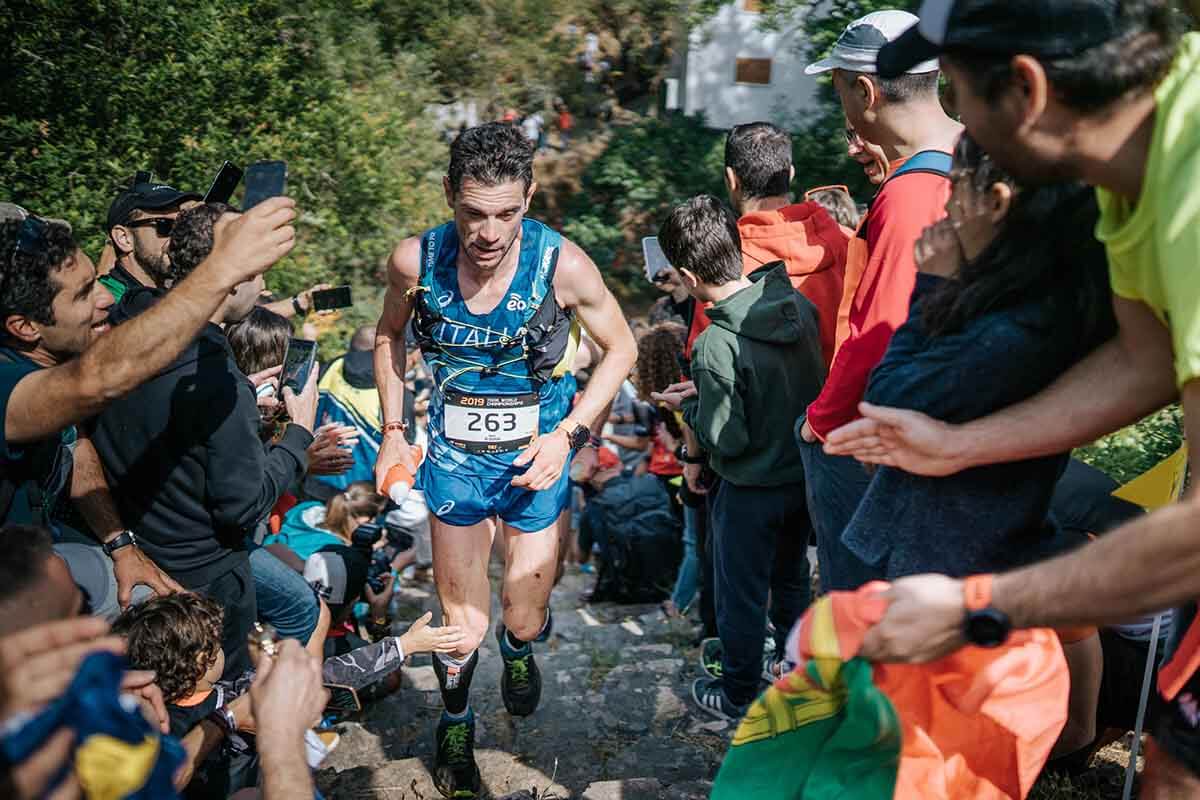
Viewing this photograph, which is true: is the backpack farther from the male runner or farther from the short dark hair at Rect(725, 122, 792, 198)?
the short dark hair at Rect(725, 122, 792, 198)

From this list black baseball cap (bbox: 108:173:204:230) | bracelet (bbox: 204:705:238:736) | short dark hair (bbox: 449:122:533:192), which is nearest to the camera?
bracelet (bbox: 204:705:238:736)

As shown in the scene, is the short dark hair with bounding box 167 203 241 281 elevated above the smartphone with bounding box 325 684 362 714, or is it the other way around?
the short dark hair with bounding box 167 203 241 281

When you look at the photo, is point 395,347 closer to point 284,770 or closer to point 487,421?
point 487,421

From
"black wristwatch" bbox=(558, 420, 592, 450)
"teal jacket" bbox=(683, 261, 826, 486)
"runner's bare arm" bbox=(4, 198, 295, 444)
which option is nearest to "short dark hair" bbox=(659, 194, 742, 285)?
"teal jacket" bbox=(683, 261, 826, 486)

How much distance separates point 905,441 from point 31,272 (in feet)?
7.89

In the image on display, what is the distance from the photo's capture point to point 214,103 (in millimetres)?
8766

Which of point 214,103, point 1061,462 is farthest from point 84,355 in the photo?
point 214,103

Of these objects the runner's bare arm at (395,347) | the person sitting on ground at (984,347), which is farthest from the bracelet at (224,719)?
the person sitting on ground at (984,347)

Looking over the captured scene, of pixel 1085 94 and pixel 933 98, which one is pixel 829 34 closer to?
pixel 933 98

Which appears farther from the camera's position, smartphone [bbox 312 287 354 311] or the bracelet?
smartphone [bbox 312 287 354 311]

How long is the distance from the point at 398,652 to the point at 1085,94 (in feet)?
8.59

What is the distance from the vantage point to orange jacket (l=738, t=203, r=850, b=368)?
3959mm

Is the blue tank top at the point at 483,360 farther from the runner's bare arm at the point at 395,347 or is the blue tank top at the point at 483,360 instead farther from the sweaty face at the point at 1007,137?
the sweaty face at the point at 1007,137

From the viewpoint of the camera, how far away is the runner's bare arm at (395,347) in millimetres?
3789
